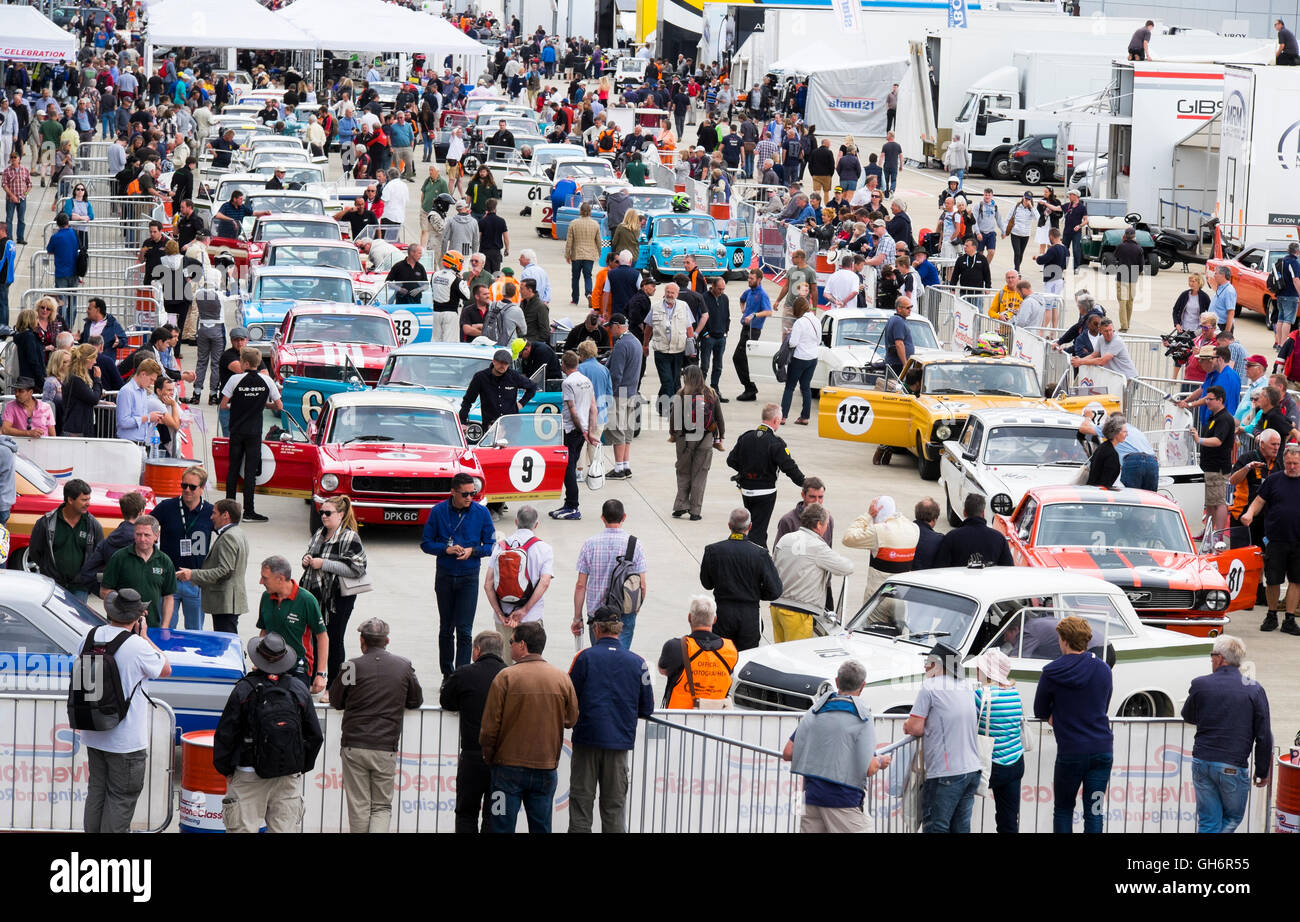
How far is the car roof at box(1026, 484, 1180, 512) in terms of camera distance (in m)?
15.3

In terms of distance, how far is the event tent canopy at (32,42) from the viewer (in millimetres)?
36781

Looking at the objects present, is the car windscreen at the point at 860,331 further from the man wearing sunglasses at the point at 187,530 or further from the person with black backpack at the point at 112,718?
the person with black backpack at the point at 112,718

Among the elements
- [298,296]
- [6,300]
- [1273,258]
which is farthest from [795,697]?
[1273,258]

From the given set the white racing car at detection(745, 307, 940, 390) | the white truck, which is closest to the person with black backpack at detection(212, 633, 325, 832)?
the white racing car at detection(745, 307, 940, 390)

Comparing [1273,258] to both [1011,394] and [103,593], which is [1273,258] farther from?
[103,593]

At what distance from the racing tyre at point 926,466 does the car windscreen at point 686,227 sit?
11.8 m

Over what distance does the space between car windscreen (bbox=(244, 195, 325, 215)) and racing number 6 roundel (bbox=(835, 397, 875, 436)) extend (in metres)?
13.2

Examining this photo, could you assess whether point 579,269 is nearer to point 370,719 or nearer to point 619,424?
point 619,424

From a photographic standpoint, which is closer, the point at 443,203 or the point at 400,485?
the point at 400,485

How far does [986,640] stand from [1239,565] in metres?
3.40

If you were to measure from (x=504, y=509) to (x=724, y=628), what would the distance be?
5.30 metres

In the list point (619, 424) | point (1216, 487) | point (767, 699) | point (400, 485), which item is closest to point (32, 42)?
point (619, 424)

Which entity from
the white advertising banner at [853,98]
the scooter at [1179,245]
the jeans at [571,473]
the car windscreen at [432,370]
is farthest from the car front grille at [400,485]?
the white advertising banner at [853,98]

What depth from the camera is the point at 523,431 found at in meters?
17.6
